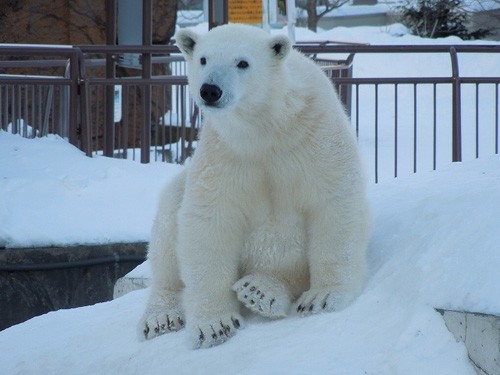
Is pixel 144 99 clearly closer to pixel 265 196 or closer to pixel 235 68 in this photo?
pixel 235 68

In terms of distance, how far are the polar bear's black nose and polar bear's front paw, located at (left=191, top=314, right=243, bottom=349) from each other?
902 millimetres

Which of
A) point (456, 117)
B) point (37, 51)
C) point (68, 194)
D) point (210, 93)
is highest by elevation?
point (37, 51)

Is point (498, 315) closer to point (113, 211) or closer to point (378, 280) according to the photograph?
point (378, 280)

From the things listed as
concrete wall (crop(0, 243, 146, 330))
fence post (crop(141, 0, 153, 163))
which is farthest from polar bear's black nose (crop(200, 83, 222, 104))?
fence post (crop(141, 0, 153, 163))

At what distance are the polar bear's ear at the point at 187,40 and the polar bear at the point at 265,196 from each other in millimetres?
147

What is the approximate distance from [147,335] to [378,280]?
107cm

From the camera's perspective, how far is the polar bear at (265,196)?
389 cm

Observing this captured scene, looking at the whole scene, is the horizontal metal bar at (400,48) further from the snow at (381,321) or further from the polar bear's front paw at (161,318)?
the polar bear's front paw at (161,318)

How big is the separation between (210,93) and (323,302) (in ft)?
3.09

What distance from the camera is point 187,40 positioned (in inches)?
169

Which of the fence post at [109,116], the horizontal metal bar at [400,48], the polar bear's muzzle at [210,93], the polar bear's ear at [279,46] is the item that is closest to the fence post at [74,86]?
the fence post at [109,116]

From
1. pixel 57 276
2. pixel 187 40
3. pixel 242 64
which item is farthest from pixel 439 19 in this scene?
pixel 242 64

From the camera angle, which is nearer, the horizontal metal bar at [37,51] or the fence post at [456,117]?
the horizontal metal bar at [37,51]

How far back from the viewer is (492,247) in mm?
3590
